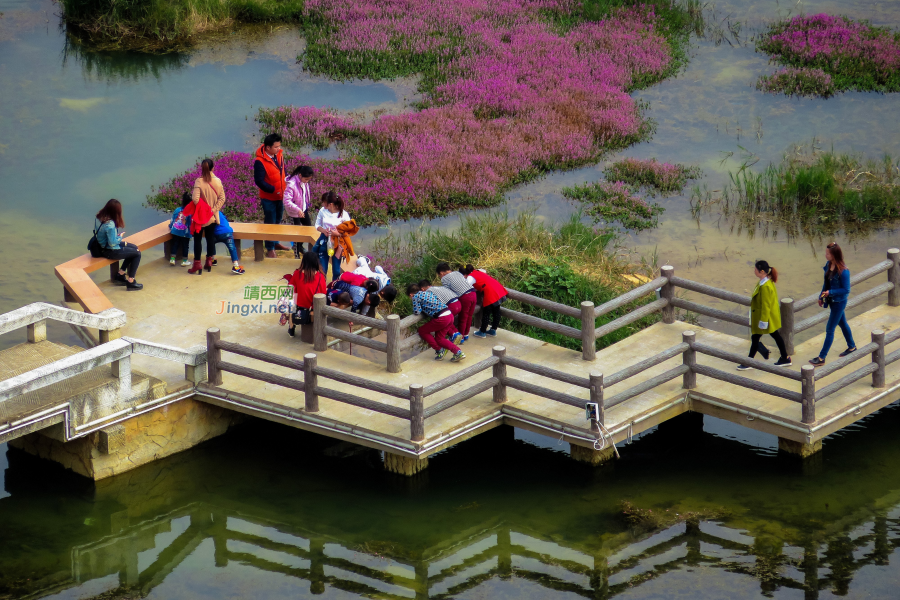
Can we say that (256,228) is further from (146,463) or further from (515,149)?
(515,149)

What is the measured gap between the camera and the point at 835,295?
48.6ft

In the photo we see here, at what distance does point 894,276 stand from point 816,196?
597cm

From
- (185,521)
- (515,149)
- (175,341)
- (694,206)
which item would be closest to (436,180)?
(515,149)

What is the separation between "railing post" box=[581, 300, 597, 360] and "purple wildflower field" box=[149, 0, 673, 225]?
7.03m

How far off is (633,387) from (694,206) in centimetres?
901

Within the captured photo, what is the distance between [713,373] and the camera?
14422mm

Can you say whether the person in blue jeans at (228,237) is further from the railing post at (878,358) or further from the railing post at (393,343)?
the railing post at (878,358)

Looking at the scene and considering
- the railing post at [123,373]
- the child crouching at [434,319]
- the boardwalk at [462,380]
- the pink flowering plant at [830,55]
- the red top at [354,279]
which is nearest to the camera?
the boardwalk at [462,380]

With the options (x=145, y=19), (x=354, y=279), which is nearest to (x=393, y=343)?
(x=354, y=279)

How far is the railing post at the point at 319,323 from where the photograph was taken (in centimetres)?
1520

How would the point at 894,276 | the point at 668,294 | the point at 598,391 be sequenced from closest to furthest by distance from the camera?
the point at 598,391, the point at 668,294, the point at 894,276

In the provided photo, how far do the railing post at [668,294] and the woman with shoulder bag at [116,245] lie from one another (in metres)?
7.24

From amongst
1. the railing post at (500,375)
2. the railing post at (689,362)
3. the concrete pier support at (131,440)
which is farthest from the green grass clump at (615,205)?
the concrete pier support at (131,440)

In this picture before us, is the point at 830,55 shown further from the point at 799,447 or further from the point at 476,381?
the point at 476,381
